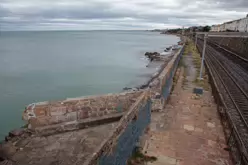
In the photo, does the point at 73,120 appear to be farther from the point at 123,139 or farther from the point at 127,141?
the point at 123,139

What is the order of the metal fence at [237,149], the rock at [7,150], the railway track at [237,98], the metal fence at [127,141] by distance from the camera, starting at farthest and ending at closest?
the railway track at [237,98] → the rock at [7,150] → the metal fence at [237,149] → the metal fence at [127,141]

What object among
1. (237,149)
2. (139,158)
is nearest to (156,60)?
(237,149)

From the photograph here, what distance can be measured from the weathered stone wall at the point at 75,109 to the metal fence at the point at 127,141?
1224 mm

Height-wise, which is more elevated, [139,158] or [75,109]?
[75,109]

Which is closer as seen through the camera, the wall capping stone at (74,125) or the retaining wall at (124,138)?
the retaining wall at (124,138)

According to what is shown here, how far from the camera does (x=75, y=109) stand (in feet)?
23.9

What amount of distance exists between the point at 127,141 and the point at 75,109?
114 inches

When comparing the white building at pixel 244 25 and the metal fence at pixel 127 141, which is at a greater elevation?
the white building at pixel 244 25

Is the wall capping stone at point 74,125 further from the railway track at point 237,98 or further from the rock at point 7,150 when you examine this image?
the railway track at point 237,98

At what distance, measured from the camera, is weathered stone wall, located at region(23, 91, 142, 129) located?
22.2ft

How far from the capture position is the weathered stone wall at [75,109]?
6.77 metres

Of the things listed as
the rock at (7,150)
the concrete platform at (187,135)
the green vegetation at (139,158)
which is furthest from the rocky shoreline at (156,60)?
the rock at (7,150)

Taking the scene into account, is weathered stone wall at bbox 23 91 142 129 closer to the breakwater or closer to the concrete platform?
the breakwater

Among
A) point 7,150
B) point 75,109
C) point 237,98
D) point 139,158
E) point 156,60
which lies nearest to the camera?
point 139,158
